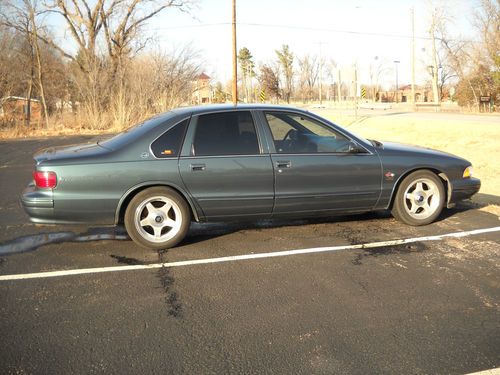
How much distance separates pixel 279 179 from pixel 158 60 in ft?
84.0

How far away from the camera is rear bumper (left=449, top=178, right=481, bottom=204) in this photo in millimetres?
5480

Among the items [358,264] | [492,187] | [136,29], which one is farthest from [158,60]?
[358,264]

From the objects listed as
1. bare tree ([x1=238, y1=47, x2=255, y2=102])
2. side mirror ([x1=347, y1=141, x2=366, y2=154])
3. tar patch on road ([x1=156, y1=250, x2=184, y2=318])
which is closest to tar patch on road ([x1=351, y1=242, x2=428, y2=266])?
side mirror ([x1=347, y1=141, x2=366, y2=154])

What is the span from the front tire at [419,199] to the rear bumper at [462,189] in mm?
152

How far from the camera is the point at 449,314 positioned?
324 centimetres

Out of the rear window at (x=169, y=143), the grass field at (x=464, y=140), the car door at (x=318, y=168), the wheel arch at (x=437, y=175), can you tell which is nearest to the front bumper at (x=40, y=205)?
the rear window at (x=169, y=143)

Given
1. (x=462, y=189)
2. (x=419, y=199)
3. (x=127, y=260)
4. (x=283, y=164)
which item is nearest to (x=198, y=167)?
Answer: (x=283, y=164)

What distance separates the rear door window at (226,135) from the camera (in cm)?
479

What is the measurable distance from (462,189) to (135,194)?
155 inches

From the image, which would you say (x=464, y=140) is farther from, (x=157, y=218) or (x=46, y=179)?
(x=46, y=179)

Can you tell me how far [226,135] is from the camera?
489 cm

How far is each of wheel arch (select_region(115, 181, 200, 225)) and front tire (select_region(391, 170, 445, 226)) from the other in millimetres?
2473

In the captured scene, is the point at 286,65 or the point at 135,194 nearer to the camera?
the point at 135,194

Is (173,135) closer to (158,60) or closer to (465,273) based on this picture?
(465,273)
